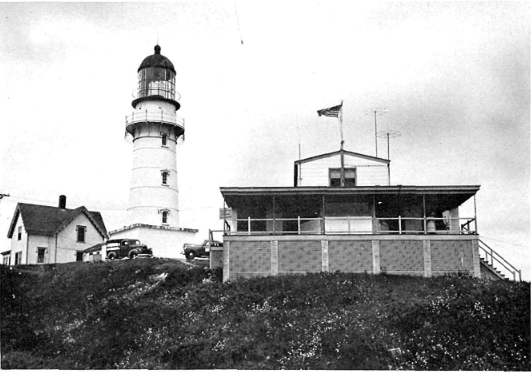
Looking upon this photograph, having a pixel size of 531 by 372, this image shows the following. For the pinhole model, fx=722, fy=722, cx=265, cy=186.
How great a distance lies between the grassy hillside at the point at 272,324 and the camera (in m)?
25.1

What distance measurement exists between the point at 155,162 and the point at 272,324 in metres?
26.8

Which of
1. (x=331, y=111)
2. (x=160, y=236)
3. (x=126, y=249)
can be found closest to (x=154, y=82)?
(x=160, y=236)

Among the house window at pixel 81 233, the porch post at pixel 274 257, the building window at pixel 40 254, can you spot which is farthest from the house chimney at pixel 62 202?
the porch post at pixel 274 257

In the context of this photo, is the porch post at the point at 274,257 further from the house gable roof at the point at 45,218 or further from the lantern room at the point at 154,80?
the house gable roof at the point at 45,218

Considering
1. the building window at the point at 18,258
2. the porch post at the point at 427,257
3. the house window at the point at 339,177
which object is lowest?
the porch post at the point at 427,257

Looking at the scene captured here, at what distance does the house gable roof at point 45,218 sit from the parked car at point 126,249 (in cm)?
889

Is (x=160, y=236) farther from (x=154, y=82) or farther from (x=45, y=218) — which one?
(x=154, y=82)

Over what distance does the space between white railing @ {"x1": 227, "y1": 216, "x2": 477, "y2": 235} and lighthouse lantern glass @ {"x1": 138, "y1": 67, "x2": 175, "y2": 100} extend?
1776 cm

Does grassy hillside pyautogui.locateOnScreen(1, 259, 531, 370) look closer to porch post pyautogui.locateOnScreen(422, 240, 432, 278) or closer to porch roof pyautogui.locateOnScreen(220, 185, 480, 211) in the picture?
porch post pyautogui.locateOnScreen(422, 240, 432, 278)

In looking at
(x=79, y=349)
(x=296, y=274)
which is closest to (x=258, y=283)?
(x=296, y=274)

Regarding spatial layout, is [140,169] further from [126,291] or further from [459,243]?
[459,243]

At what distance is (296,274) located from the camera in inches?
1330

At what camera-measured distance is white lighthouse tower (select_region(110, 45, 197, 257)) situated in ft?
167

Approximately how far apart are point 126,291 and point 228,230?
18.6 ft
